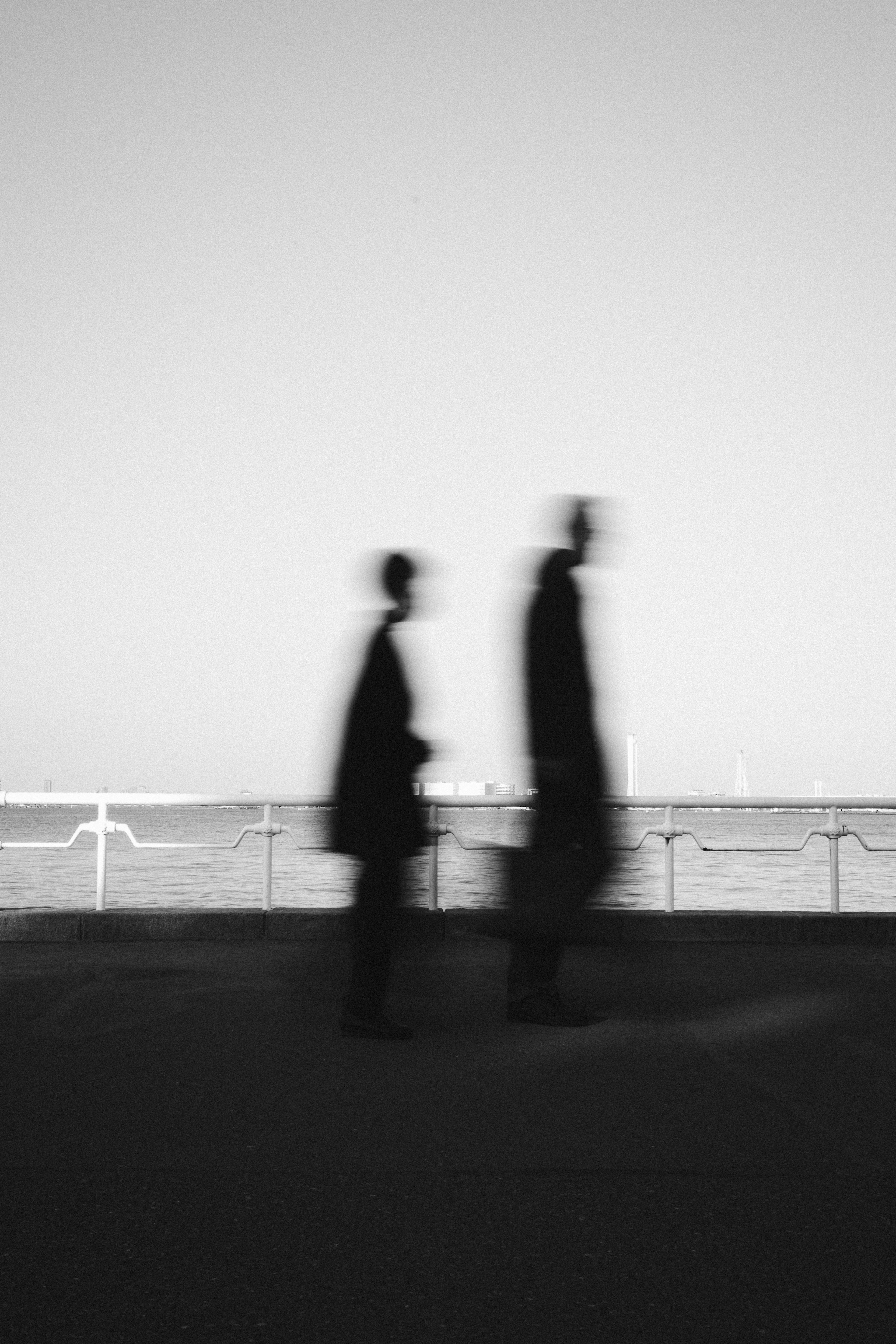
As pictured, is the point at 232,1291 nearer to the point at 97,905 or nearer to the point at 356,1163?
the point at 356,1163

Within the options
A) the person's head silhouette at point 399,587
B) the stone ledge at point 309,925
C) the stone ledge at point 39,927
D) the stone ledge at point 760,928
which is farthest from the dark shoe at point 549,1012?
the stone ledge at point 39,927

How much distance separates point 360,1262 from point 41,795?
21.9ft

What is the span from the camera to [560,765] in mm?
4582

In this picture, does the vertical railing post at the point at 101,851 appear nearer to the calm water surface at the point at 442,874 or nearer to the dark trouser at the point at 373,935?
the calm water surface at the point at 442,874

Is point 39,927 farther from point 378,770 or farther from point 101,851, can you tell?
point 378,770

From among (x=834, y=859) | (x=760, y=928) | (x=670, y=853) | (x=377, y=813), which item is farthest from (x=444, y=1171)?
(x=834, y=859)

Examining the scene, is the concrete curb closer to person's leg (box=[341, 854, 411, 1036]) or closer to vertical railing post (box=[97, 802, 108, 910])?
vertical railing post (box=[97, 802, 108, 910])

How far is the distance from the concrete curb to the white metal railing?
8.9 inches

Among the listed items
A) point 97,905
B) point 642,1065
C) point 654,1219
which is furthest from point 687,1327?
point 97,905

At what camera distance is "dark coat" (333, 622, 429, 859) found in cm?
464

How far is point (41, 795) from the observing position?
8.53 meters

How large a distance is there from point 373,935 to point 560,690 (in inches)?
45.6

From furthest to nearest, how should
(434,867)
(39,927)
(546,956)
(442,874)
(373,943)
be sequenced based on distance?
(442,874) < (434,867) < (39,927) < (546,956) < (373,943)

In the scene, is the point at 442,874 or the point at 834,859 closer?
the point at 834,859
